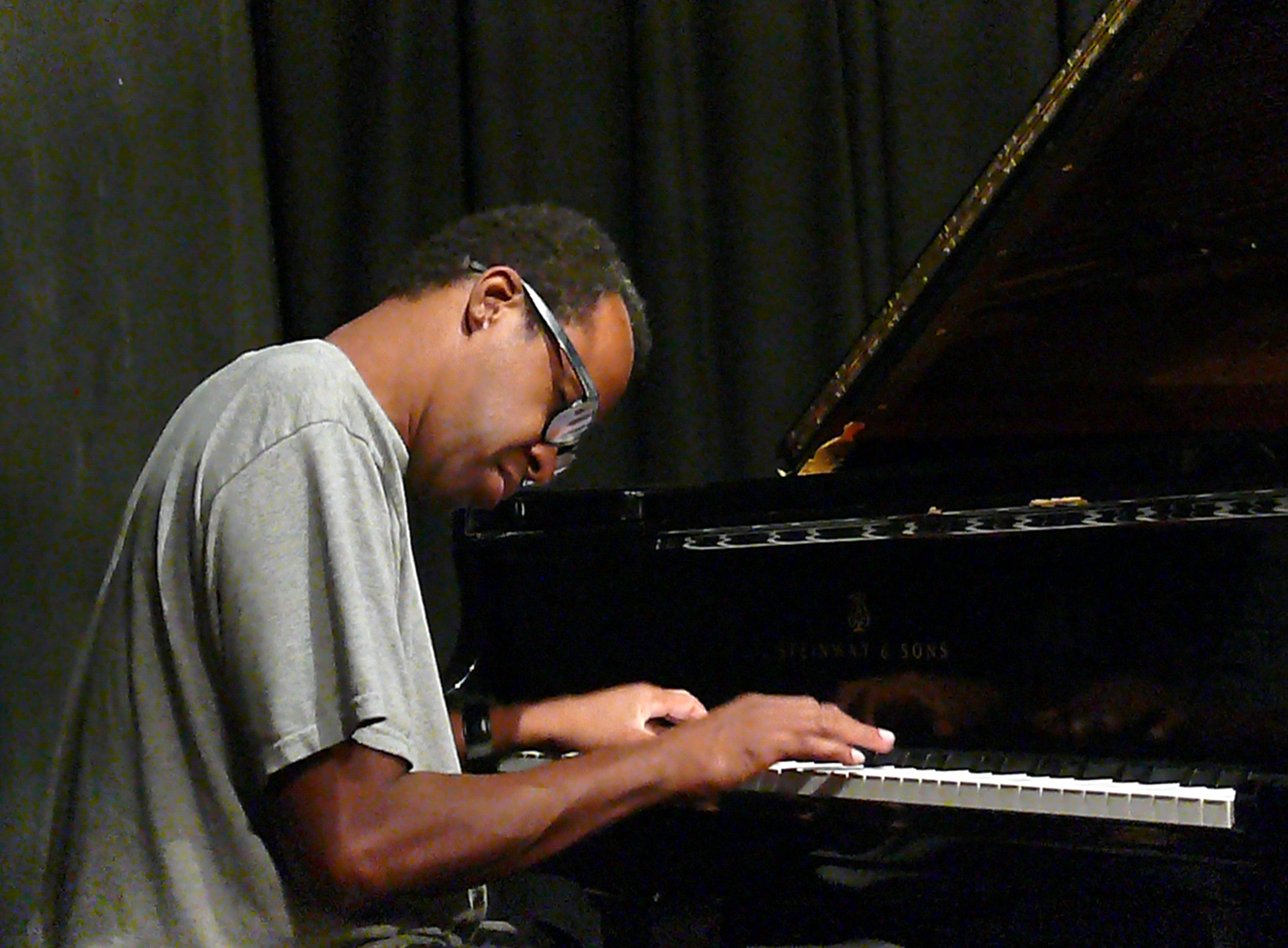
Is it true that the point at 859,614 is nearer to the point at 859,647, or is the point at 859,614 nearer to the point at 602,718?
the point at 859,647

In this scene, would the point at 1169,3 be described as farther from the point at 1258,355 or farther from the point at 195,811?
the point at 195,811

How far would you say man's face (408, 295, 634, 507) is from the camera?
4.22 feet

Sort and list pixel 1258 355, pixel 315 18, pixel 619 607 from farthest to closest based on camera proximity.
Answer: pixel 315 18 < pixel 1258 355 < pixel 619 607

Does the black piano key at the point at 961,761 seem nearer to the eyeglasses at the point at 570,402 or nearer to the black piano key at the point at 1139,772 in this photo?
the black piano key at the point at 1139,772

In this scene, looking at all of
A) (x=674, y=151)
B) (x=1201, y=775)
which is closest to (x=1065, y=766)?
(x=1201, y=775)

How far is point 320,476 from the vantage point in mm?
1065

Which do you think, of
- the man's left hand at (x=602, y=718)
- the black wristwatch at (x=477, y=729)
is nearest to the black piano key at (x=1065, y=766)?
the man's left hand at (x=602, y=718)

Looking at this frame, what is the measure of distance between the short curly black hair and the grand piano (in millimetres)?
413

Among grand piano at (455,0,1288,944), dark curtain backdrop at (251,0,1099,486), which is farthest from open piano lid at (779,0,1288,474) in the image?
dark curtain backdrop at (251,0,1099,486)

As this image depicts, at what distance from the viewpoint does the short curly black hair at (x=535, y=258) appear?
52.2 inches

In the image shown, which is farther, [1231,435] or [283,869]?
[1231,435]

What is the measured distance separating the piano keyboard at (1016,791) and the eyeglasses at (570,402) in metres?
0.45

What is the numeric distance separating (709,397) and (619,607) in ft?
4.35

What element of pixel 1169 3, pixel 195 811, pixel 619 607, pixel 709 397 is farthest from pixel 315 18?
pixel 195 811
